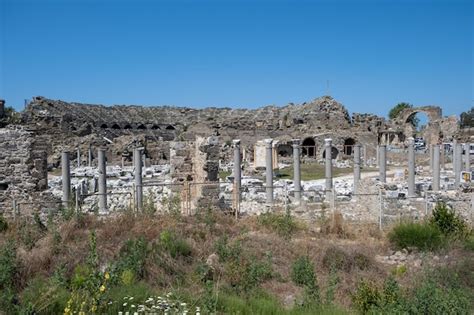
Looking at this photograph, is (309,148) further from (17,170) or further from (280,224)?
(17,170)

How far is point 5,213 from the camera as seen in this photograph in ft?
43.3

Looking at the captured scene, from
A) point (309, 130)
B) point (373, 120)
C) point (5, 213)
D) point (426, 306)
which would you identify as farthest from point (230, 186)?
point (373, 120)

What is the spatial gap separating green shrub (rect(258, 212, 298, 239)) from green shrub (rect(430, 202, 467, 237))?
357 centimetres

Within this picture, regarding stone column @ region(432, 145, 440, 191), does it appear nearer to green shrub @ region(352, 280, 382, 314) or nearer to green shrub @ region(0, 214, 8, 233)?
green shrub @ region(352, 280, 382, 314)

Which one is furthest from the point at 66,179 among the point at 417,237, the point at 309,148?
the point at 309,148

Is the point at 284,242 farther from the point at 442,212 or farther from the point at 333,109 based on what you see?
the point at 333,109

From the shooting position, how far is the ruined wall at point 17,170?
43.8 ft

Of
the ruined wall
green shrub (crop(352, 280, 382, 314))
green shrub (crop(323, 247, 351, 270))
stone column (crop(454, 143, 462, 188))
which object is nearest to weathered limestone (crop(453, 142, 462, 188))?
stone column (crop(454, 143, 462, 188))

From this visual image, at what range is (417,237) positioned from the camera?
1123 centimetres

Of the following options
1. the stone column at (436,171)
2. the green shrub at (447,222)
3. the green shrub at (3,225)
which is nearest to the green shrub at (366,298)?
the green shrub at (447,222)

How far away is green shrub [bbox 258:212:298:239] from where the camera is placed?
11.8 metres

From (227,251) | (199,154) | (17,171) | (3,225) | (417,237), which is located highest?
(199,154)

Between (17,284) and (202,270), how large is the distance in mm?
3002

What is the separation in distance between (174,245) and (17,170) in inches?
257
